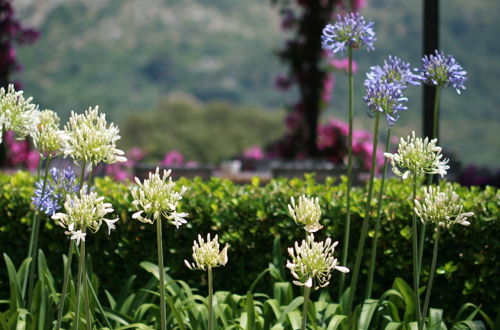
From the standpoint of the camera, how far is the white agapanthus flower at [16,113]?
257 centimetres

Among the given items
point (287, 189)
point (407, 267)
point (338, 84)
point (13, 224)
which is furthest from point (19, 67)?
point (338, 84)

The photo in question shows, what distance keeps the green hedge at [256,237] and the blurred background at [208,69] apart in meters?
49.2

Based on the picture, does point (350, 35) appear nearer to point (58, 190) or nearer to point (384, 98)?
point (384, 98)

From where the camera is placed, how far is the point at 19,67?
11.6m

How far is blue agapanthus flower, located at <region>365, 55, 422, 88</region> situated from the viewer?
3141mm

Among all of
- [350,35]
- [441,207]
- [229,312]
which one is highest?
[350,35]

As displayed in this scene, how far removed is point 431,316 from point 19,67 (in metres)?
9.83

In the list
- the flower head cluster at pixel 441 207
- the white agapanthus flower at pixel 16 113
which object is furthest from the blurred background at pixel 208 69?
the flower head cluster at pixel 441 207

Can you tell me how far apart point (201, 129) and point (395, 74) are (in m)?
75.4

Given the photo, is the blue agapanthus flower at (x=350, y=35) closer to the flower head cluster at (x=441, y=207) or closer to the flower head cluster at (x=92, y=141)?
the flower head cluster at (x=441, y=207)

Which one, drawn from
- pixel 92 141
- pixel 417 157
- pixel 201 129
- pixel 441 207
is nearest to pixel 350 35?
pixel 417 157

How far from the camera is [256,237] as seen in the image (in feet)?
14.1

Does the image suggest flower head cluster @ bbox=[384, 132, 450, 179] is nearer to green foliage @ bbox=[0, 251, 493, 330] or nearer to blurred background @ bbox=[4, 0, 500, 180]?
green foliage @ bbox=[0, 251, 493, 330]

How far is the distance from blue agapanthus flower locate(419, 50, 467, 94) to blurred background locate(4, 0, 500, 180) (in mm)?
50902
